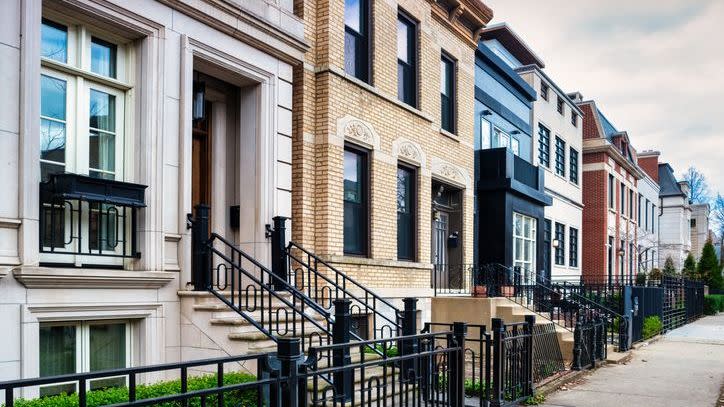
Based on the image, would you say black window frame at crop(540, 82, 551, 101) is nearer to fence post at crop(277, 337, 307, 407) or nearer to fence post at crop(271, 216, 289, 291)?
fence post at crop(271, 216, 289, 291)

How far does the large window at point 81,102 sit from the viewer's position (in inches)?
280

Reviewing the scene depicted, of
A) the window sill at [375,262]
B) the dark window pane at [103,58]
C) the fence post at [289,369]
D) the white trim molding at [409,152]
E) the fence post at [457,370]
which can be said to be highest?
the dark window pane at [103,58]

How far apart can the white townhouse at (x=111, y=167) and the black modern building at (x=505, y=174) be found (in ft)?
31.4

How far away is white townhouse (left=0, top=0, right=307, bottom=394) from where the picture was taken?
21.4 feet

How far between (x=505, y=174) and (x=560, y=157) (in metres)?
10.1

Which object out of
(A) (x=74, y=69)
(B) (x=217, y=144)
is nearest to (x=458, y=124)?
(B) (x=217, y=144)

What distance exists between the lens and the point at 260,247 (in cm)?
976

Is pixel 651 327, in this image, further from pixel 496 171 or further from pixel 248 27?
pixel 248 27

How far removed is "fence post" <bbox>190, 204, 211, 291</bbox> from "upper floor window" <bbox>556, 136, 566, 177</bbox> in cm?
2058

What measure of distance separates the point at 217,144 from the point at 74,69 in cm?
299

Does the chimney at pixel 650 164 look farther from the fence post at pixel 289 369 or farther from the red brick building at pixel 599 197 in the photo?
the fence post at pixel 289 369

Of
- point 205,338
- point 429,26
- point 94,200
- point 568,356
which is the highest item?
point 429,26

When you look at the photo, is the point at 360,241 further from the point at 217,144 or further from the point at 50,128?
the point at 50,128

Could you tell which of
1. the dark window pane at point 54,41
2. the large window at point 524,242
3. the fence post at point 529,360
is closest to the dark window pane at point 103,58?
the dark window pane at point 54,41
